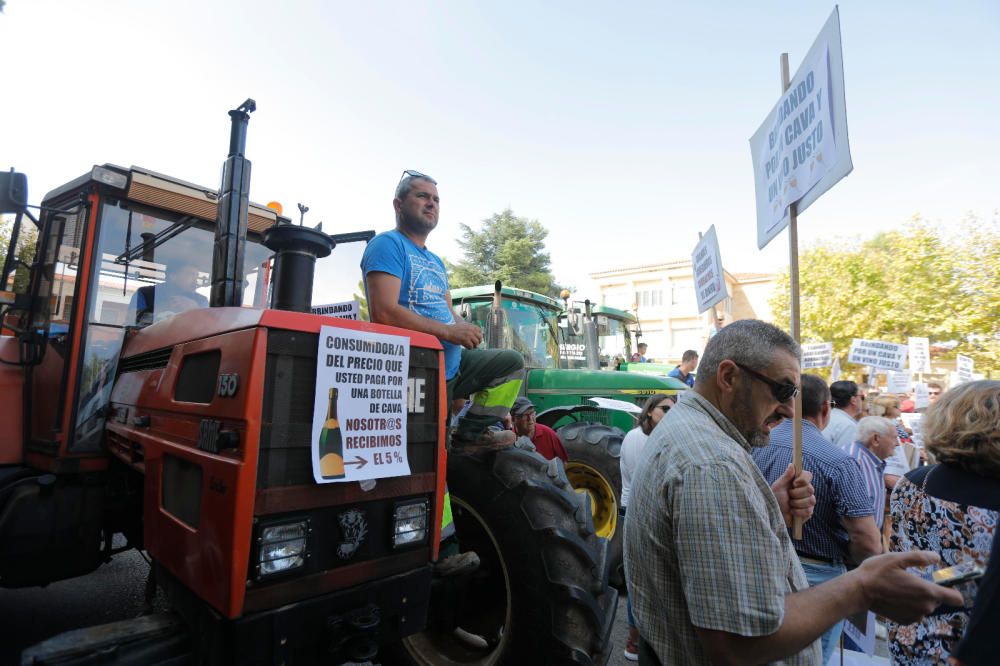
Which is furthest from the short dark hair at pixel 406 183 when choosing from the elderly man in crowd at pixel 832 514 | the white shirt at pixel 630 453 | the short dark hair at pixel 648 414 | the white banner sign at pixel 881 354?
the white banner sign at pixel 881 354

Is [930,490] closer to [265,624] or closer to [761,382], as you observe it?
[761,382]

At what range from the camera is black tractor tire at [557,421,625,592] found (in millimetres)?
4980

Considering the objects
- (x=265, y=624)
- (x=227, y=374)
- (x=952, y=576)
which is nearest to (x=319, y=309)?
(x=227, y=374)

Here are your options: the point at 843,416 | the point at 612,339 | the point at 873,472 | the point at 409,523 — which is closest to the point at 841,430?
the point at 843,416

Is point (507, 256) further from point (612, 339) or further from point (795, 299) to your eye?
point (795, 299)

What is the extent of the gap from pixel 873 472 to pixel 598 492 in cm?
224

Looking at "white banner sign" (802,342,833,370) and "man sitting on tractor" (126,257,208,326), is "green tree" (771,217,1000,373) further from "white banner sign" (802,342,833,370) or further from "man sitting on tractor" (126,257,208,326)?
"man sitting on tractor" (126,257,208,326)

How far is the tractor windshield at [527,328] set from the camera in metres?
6.40

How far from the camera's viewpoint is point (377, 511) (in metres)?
2.08

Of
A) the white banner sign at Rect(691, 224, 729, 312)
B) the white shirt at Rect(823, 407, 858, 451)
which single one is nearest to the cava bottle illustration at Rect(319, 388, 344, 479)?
the white shirt at Rect(823, 407, 858, 451)

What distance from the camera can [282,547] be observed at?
5.84 ft

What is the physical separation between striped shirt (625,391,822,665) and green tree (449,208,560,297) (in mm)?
31724

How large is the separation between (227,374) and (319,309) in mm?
1703

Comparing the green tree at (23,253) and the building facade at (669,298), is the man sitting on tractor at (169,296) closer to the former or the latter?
the green tree at (23,253)
